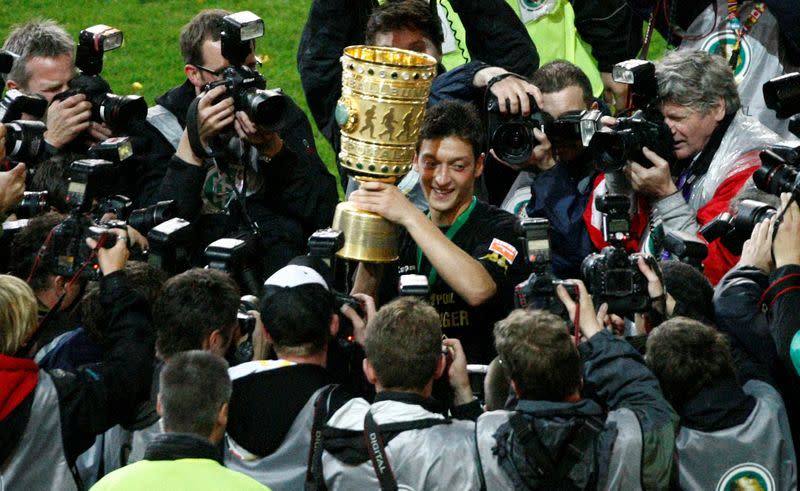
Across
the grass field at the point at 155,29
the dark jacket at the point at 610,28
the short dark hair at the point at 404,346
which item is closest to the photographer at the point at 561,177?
the dark jacket at the point at 610,28

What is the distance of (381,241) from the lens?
5.10 meters

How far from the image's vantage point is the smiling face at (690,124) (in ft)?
19.1

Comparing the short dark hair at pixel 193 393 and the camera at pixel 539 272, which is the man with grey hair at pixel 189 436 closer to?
the short dark hair at pixel 193 393

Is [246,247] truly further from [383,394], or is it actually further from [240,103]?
[383,394]

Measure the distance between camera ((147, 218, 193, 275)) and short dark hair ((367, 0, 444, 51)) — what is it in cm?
144

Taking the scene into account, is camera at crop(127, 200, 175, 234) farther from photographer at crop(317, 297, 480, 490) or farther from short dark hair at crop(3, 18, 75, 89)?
short dark hair at crop(3, 18, 75, 89)

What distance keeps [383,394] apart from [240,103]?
172 cm

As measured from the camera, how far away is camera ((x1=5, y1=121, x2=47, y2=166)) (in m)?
5.51

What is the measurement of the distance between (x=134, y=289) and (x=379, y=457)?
4.03ft

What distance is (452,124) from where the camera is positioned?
18.0 feet

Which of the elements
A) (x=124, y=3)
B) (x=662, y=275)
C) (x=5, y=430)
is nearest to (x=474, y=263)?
(x=662, y=275)

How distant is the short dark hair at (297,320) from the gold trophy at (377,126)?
0.39 metres

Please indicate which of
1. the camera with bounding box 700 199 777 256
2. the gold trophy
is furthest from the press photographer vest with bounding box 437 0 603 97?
the camera with bounding box 700 199 777 256

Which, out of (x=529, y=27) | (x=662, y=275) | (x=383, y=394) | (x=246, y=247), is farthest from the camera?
(x=529, y=27)
